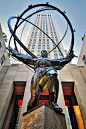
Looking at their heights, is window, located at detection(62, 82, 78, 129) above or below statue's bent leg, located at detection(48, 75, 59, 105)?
above

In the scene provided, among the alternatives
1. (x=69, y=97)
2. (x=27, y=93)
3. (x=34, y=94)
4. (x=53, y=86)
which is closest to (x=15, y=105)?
(x=27, y=93)

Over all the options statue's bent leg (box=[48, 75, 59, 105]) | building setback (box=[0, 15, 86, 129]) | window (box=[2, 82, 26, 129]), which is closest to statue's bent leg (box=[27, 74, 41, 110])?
statue's bent leg (box=[48, 75, 59, 105])

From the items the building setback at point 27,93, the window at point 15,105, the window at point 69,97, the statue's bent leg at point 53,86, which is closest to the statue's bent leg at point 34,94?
the statue's bent leg at point 53,86

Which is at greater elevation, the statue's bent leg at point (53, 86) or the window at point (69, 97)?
the window at point (69, 97)

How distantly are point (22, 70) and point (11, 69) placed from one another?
4.02ft

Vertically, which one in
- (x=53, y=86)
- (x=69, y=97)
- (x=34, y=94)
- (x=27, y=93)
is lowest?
(x=34, y=94)

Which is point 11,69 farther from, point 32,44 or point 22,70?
point 32,44

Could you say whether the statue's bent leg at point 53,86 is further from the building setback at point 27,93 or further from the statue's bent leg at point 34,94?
the building setback at point 27,93

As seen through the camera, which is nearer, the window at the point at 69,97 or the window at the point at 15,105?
the window at the point at 15,105

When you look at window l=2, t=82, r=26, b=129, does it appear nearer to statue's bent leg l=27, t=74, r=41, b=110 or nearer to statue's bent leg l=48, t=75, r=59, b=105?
statue's bent leg l=27, t=74, r=41, b=110

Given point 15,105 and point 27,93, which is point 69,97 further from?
point 15,105

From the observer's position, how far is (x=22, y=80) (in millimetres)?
8570

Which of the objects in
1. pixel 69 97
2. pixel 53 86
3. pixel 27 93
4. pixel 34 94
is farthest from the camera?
pixel 69 97

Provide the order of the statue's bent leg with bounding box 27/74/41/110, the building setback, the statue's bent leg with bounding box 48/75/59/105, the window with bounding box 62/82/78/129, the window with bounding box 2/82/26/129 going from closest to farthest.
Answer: the statue's bent leg with bounding box 27/74/41/110, the statue's bent leg with bounding box 48/75/59/105, the building setback, the window with bounding box 2/82/26/129, the window with bounding box 62/82/78/129
